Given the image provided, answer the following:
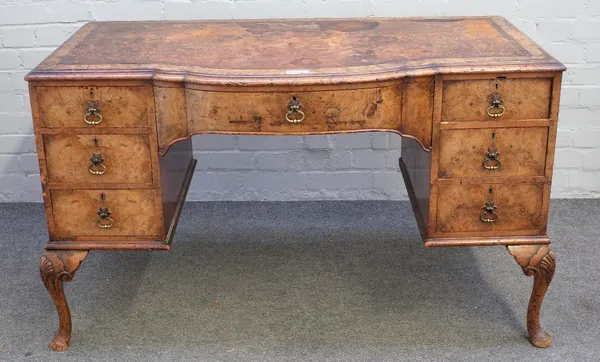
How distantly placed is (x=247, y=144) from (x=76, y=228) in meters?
1.15

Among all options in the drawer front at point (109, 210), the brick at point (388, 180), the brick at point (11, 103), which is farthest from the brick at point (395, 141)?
the brick at point (11, 103)

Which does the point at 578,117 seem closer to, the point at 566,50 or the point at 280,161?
the point at 566,50

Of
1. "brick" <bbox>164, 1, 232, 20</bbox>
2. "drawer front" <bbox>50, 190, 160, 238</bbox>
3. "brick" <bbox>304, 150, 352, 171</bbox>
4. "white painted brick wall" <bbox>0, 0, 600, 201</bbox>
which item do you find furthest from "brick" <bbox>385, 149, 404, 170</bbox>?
"drawer front" <bbox>50, 190, 160, 238</bbox>

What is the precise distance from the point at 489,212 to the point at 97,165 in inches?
44.3

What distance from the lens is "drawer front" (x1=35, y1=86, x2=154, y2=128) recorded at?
220cm

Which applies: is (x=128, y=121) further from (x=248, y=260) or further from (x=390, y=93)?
(x=248, y=260)

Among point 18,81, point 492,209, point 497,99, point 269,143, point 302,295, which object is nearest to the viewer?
point 497,99

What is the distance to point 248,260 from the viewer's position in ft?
9.84

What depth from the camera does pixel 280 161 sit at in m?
3.42

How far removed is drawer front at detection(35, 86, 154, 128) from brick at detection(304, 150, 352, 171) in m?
1.28

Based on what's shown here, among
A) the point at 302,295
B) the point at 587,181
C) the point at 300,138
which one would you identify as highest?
the point at 300,138

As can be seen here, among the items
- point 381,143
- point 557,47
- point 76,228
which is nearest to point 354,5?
point 381,143

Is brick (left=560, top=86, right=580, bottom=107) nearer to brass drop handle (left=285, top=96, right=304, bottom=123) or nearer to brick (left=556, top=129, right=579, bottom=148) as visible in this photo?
brick (left=556, top=129, right=579, bottom=148)

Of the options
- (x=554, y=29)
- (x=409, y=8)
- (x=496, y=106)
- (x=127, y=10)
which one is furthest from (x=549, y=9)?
(x=127, y=10)
